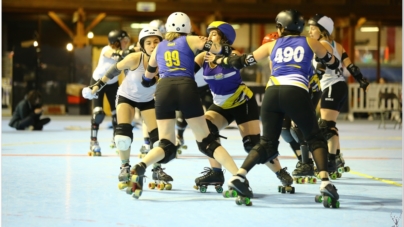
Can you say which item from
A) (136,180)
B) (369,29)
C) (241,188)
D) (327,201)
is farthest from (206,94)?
(369,29)

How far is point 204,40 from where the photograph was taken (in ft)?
17.6

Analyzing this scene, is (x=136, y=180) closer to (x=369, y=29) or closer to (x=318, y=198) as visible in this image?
(x=318, y=198)

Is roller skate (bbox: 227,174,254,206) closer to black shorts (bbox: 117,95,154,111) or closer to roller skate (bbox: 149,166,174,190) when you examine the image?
roller skate (bbox: 149,166,174,190)

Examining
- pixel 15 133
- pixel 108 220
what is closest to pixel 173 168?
pixel 108 220

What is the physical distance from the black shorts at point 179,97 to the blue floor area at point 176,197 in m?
0.68

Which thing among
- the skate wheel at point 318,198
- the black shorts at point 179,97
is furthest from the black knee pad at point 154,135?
the skate wheel at point 318,198

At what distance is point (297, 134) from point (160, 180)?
1400 millimetres

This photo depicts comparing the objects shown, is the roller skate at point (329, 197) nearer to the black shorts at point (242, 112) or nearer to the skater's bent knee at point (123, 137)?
the black shorts at point (242, 112)

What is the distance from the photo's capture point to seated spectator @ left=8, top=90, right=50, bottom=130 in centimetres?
1360

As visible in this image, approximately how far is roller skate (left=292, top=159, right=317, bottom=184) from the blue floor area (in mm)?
135

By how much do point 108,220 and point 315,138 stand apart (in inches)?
63.3

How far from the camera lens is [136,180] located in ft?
17.7

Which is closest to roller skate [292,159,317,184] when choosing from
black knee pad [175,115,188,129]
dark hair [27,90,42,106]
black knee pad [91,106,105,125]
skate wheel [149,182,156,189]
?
skate wheel [149,182,156,189]

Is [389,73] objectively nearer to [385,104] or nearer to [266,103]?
[385,104]
